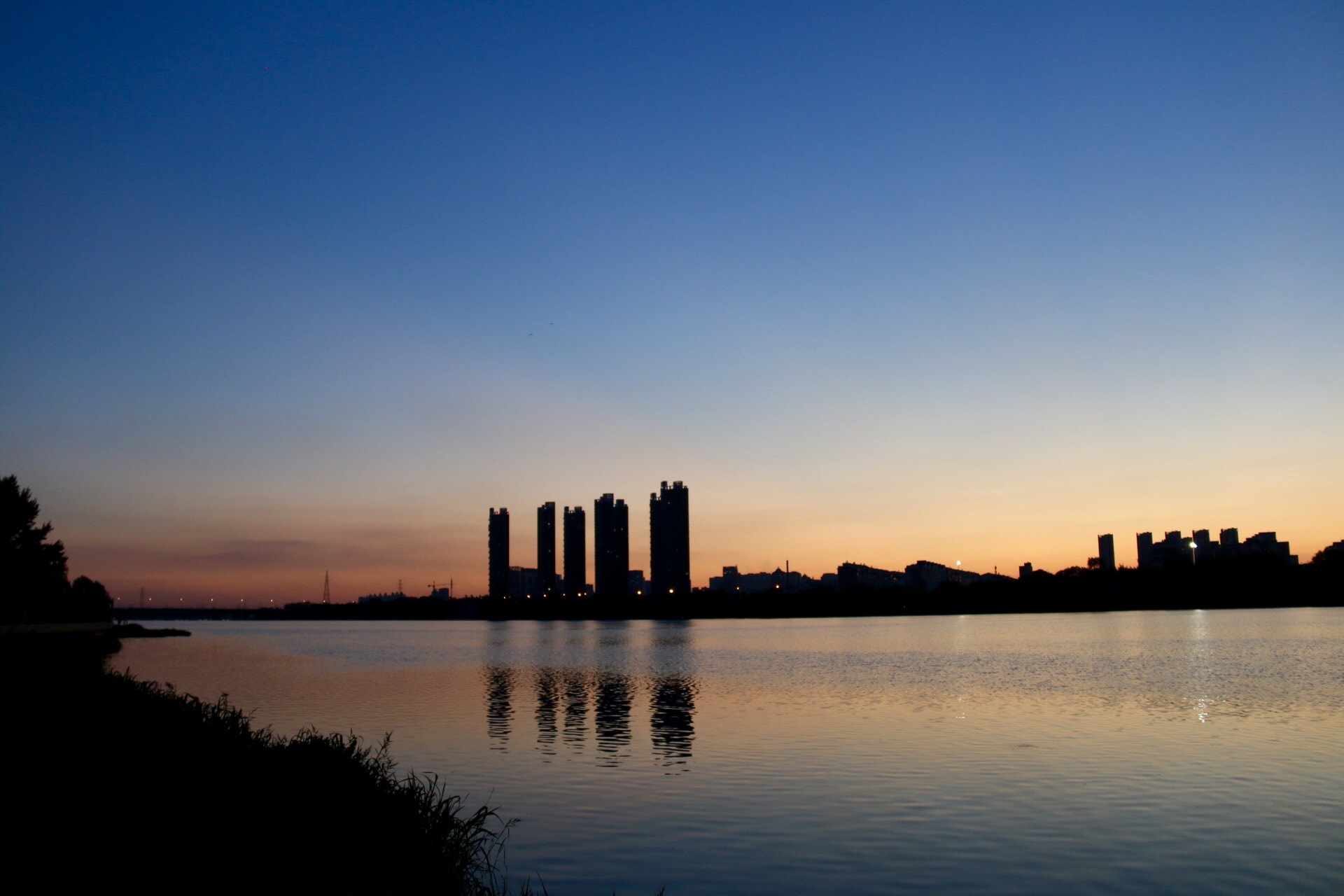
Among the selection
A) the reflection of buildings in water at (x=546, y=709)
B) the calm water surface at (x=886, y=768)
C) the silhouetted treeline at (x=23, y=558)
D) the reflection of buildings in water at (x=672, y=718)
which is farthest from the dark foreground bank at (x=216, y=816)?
the silhouetted treeline at (x=23, y=558)

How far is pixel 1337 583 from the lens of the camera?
198 meters

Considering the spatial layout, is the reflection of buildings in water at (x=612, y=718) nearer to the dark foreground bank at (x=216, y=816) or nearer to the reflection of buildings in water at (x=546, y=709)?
the reflection of buildings in water at (x=546, y=709)

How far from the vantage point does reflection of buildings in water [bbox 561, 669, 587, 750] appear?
31.7 meters

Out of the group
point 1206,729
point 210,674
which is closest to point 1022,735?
point 1206,729

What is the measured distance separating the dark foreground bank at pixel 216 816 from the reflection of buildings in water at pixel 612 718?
8.50m

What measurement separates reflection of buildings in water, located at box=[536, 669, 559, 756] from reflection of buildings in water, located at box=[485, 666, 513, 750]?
1083mm

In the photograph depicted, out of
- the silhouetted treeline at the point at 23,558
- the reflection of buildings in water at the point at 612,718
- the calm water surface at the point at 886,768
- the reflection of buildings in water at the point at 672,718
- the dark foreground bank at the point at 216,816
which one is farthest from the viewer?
the silhouetted treeline at the point at 23,558

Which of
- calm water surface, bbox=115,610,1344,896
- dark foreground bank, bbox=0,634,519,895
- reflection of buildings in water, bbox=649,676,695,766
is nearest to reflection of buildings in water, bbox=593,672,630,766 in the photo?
calm water surface, bbox=115,610,1344,896

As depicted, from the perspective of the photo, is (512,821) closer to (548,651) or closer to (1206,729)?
(1206,729)

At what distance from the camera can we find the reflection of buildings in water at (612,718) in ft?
94.2

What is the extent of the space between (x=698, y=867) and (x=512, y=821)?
163 inches

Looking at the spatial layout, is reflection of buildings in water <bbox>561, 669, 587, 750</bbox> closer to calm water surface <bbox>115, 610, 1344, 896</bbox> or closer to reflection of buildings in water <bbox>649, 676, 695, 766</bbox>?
calm water surface <bbox>115, 610, 1344, 896</bbox>

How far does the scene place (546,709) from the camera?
131 ft

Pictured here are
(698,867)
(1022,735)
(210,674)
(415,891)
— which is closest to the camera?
(415,891)
